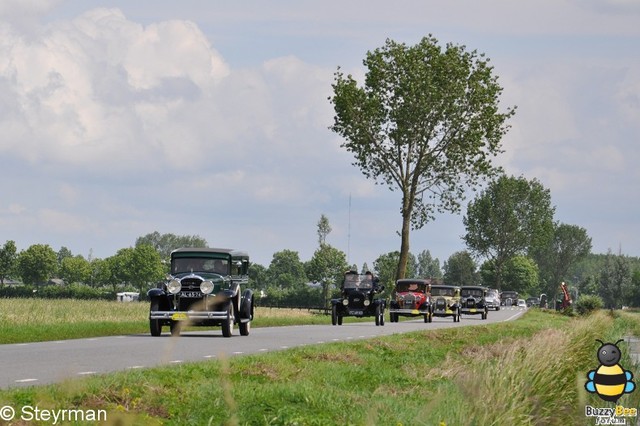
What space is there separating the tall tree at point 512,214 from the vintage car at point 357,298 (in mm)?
92847

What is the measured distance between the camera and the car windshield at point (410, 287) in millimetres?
55906

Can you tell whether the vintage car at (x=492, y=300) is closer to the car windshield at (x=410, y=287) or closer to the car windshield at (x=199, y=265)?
the car windshield at (x=410, y=287)

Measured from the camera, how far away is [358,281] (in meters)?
49.1

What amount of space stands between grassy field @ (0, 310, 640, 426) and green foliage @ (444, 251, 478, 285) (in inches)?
6409

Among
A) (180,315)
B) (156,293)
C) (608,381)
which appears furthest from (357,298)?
(608,381)

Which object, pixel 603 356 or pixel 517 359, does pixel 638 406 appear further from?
pixel 603 356

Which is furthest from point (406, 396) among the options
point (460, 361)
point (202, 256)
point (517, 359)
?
point (202, 256)

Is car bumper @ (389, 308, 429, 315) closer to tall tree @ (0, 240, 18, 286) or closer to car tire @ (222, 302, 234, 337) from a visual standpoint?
car tire @ (222, 302, 234, 337)

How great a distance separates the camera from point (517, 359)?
664 inches

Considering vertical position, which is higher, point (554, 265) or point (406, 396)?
→ point (554, 265)

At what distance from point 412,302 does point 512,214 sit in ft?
289

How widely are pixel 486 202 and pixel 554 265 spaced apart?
2148 inches

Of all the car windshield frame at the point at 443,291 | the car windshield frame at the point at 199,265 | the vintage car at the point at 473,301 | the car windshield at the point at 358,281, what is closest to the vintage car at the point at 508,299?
the vintage car at the point at 473,301

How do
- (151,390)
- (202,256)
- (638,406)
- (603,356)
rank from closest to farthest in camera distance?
(603,356), (151,390), (638,406), (202,256)
